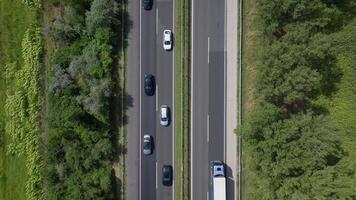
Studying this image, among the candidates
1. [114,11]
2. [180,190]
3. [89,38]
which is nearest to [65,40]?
[89,38]

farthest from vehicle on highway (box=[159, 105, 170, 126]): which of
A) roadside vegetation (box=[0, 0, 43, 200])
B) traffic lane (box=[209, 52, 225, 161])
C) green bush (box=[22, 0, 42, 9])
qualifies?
green bush (box=[22, 0, 42, 9])

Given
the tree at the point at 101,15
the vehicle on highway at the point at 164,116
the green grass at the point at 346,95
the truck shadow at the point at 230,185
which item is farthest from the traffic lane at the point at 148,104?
the green grass at the point at 346,95

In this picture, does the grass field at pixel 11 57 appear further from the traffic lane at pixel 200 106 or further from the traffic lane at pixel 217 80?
the traffic lane at pixel 217 80

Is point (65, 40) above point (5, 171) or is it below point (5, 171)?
above

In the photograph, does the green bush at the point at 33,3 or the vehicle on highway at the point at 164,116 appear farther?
the green bush at the point at 33,3

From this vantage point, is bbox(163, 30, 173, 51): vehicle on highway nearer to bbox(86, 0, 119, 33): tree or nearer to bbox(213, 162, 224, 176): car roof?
bbox(86, 0, 119, 33): tree

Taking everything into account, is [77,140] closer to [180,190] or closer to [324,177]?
[180,190]

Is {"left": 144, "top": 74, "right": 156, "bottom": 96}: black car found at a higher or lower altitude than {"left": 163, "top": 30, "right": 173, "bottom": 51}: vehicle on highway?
lower
